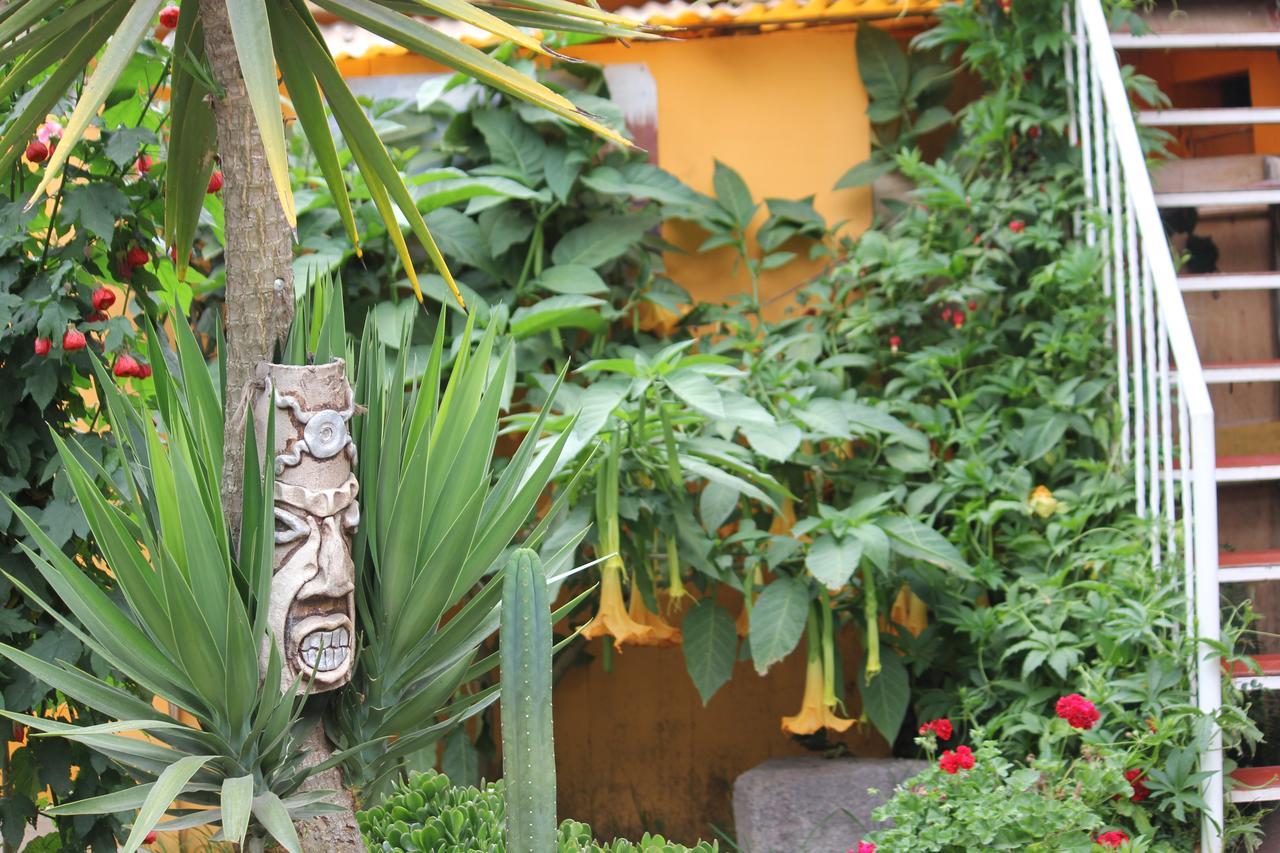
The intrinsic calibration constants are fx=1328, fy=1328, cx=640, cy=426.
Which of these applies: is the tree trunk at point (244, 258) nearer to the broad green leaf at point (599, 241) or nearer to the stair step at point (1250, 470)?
the broad green leaf at point (599, 241)

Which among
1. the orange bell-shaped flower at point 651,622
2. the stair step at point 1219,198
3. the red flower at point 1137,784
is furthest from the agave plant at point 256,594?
the stair step at point 1219,198

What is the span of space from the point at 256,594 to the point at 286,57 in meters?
0.87

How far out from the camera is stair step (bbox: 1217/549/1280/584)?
3.37 metres

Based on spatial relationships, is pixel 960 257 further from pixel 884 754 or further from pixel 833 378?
pixel 884 754

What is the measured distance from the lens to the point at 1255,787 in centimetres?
321

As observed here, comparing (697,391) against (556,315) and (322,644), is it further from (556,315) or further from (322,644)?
(322,644)

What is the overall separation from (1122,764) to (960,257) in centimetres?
178

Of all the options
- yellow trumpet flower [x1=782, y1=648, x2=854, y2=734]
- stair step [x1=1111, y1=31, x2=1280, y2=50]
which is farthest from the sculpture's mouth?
stair step [x1=1111, y1=31, x2=1280, y2=50]

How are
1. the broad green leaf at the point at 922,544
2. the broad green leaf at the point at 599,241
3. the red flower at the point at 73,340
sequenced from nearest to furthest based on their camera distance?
the red flower at the point at 73,340 → the broad green leaf at the point at 922,544 → the broad green leaf at the point at 599,241

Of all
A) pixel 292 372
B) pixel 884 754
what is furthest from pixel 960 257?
pixel 292 372

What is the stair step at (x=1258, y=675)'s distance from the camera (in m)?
3.26

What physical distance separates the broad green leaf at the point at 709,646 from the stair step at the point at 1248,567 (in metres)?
1.42

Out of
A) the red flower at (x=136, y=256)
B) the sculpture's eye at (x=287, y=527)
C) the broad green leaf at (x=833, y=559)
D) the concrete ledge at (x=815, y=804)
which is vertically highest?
the red flower at (x=136, y=256)

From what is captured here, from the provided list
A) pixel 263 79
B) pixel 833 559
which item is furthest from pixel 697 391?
pixel 263 79
